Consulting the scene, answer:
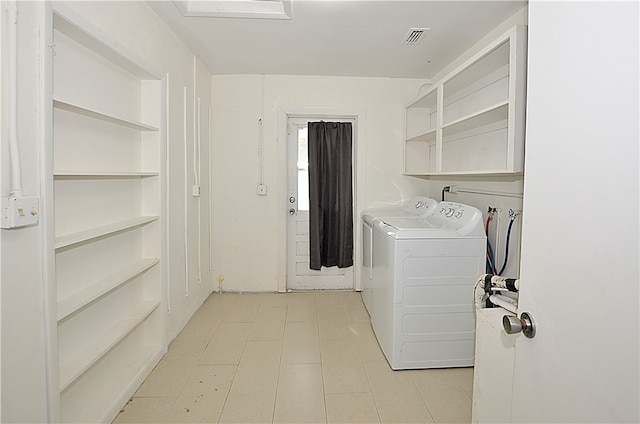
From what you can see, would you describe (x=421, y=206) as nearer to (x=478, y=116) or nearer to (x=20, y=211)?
(x=478, y=116)

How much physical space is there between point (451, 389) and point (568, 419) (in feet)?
5.32

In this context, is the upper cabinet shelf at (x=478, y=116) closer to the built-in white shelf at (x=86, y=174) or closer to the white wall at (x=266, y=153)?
the white wall at (x=266, y=153)

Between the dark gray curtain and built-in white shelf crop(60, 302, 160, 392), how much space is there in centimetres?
196

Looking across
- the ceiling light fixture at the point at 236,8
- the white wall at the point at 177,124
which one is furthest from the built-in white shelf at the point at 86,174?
the ceiling light fixture at the point at 236,8

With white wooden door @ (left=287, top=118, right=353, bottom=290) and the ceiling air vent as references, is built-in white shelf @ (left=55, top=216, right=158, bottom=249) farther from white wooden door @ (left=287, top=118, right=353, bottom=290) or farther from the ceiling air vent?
the ceiling air vent

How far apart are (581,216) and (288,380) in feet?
6.76

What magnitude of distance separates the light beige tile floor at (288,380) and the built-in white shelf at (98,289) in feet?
2.24

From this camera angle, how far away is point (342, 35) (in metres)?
2.93

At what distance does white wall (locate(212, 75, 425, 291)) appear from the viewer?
4086mm

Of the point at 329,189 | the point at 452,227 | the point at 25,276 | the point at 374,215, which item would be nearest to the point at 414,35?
the point at 452,227

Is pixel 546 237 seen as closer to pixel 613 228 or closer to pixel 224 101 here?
pixel 613 228

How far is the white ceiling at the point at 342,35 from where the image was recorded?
2.46 meters

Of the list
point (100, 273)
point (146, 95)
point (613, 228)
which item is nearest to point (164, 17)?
point (146, 95)

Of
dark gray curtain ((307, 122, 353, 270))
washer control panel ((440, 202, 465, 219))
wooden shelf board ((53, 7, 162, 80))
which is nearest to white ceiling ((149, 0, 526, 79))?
wooden shelf board ((53, 7, 162, 80))
